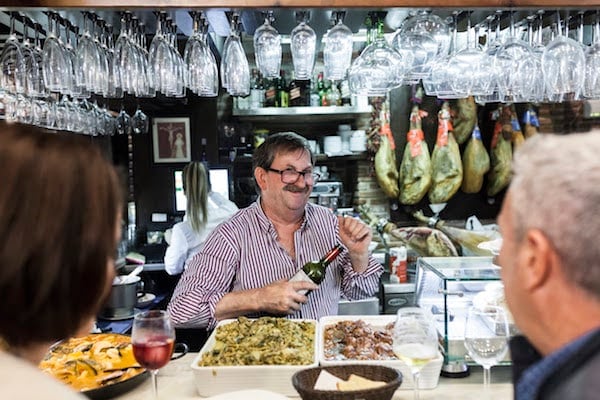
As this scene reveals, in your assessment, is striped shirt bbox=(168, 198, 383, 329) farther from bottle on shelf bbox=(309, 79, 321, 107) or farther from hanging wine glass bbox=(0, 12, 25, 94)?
bottle on shelf bbox=(309, 79, 321, 107)

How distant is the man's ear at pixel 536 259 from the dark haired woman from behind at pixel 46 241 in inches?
27.1

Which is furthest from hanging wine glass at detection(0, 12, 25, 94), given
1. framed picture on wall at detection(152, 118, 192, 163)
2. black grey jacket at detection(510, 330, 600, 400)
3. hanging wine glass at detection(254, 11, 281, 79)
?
framed picture on wall at detection(152, 118, 192, 163)

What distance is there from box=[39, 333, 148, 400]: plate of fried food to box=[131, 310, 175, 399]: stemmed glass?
20 cm

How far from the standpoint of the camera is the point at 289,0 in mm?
2076

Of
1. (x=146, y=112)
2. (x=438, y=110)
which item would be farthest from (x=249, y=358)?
(x=146, y=112)

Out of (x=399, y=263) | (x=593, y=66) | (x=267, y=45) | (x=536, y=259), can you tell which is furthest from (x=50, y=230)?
(x=399, y=263)

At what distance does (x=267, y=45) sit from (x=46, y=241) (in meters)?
1.56

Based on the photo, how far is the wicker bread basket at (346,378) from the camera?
4.87 ft

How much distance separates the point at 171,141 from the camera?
6.52 meters

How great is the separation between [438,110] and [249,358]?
3.86 meters

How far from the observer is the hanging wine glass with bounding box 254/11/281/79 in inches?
92.2

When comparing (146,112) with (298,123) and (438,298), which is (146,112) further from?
(438,298)

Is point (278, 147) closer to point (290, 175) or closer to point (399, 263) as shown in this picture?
point (290, 175)

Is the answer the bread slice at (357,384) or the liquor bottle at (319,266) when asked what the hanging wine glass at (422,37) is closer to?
the liquor bottle at (319,266)
